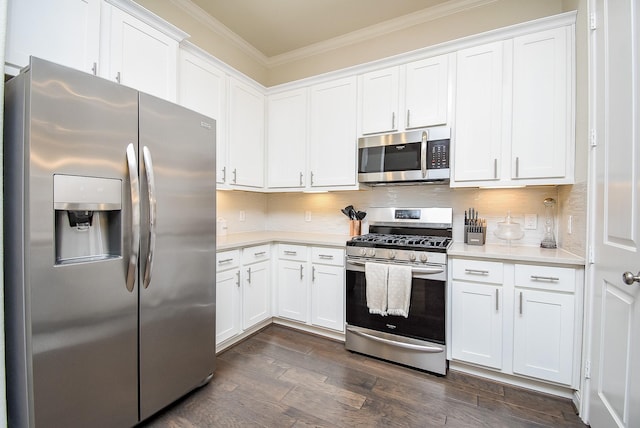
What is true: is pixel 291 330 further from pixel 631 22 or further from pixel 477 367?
pixel 631 22

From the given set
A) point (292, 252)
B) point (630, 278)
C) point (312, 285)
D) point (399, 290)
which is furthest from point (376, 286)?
point (630, 278)

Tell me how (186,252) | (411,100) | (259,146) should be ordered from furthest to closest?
(259,146) < (411,100) < (186,252)

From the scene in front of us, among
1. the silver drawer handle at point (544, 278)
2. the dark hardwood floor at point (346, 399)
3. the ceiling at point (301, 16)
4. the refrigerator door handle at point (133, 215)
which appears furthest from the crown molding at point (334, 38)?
the dark hardwood floor at point (346, 399)

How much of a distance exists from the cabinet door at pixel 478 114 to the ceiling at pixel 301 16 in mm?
885

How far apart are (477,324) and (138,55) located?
3.07 metres

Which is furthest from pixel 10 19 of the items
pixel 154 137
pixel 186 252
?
pixel 186 252

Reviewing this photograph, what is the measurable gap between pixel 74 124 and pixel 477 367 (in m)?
2.91

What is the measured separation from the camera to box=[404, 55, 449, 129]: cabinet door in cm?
236

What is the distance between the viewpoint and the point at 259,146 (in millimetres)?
3143

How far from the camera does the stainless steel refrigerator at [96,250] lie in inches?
46.0

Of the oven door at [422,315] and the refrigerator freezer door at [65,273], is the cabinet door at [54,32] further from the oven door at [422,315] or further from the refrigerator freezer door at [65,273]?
the oven door at [422,315]

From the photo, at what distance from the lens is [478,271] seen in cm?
205

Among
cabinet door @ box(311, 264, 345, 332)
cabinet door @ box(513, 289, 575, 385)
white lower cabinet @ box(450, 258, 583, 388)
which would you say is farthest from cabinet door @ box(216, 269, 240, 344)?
cabinet door @ box(513, 289, 575, 385)

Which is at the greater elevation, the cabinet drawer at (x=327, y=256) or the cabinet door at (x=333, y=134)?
the cabinet door at (x=333, y=134)
